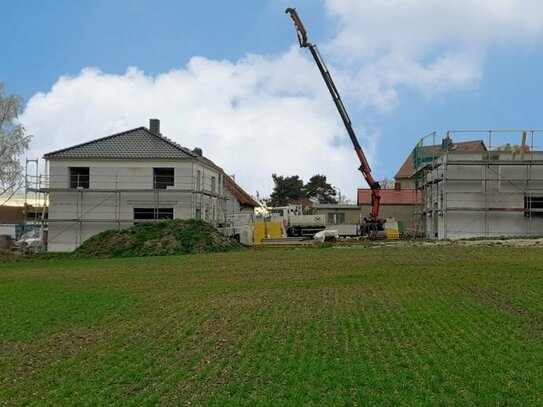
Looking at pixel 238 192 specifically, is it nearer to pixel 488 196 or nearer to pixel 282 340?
pixel 488 196

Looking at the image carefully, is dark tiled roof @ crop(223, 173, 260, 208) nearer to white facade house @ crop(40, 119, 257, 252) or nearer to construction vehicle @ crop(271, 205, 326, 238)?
construction vehicle @ crop(271, 205, 326, 238)

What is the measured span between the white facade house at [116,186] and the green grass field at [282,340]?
20413 millimetres

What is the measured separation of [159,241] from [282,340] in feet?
81.5

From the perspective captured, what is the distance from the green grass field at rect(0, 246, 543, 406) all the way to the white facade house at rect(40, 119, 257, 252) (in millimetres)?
20413

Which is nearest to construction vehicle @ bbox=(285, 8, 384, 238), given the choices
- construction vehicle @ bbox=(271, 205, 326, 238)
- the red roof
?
construction vehicle @ bbox=(271, 205, 326, 238)

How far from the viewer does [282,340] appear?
30.5 feet

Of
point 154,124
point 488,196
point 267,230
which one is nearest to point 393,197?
point 267,230

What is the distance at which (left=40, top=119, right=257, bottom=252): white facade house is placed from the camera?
128 ft

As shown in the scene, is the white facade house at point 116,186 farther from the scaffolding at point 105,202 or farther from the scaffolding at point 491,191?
the scaffolding at point 491,191

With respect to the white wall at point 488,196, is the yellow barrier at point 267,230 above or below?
below

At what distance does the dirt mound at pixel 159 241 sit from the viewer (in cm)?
3275

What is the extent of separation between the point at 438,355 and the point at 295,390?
2.39 meters

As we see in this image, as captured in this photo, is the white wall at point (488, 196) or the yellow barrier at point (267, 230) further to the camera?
the yellow barrier at point (267, 230)

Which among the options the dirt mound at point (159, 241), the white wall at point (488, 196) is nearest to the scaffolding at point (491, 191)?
the white wall at point (488, 196)
